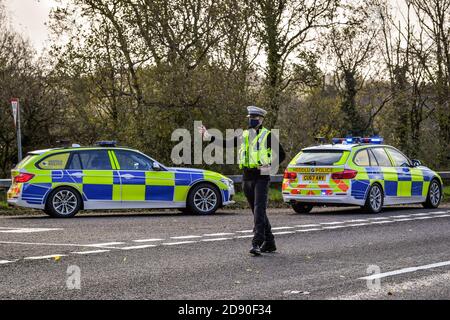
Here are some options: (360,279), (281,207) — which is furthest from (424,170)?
(360,279)

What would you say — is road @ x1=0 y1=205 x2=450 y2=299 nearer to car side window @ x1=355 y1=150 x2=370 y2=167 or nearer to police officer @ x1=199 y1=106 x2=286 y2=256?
police officer @ x1=199 y1=106 x2=286 y2=256

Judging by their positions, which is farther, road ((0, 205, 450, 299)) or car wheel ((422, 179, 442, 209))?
car wheel ((422, 179, 442, 209))

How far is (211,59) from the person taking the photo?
2714cm

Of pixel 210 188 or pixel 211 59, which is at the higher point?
pixel 211 59

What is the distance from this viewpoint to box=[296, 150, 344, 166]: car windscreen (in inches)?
685

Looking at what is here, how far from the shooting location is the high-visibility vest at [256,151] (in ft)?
34.3

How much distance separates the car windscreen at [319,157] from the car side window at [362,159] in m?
0.36

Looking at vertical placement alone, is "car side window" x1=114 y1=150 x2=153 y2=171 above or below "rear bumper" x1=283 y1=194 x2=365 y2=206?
above

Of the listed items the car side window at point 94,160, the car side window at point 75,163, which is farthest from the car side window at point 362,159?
the car side window at point 75,163

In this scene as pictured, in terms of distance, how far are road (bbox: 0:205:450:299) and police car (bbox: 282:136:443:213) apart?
1.43 m

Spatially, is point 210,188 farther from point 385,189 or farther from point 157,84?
point 157,84

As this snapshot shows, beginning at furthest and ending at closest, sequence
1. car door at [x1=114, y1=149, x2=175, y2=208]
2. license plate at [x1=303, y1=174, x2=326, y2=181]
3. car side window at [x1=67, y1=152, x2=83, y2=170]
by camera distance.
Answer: license plate at [x1=303, y1=174, x2=326, y2=181] < car door at [x1=114, y1=149, x2=175, y2=208] < car side window at [x1=67, y1=152, x2=83, y2=170]

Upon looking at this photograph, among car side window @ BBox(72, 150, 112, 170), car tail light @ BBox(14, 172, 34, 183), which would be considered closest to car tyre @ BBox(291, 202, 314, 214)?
car side window @ BBox(72, 150, 112, 170)
